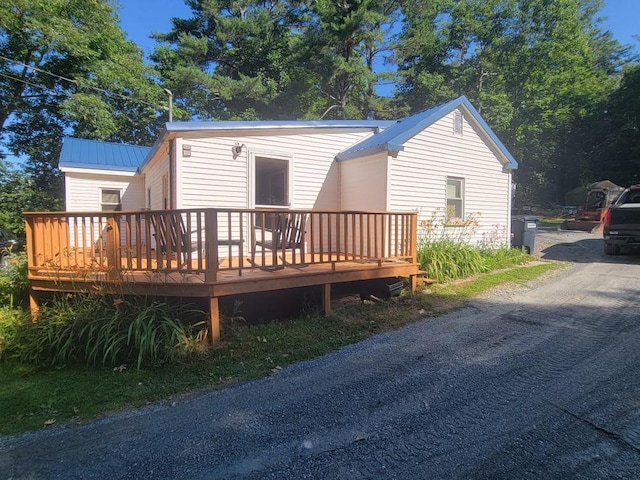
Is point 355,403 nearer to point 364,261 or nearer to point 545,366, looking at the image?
point 545,366

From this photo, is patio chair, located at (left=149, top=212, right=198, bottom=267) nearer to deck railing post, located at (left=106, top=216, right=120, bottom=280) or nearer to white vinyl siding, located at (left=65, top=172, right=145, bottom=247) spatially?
deck railing post, located at (left=106, top=216, right=120, bottom=280)

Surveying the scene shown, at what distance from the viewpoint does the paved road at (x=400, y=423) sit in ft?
7.36

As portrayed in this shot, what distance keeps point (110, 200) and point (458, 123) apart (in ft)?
38.4

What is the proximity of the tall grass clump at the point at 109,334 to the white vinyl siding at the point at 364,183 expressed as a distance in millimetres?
4777

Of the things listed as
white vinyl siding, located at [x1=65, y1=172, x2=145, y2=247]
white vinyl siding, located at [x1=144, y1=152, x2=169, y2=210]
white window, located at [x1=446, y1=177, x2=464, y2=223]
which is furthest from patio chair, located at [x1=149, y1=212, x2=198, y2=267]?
white vinyl siding, located at [x1=65, y1=172, x2=145, y2=247]

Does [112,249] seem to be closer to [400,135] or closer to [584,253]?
[400,135]

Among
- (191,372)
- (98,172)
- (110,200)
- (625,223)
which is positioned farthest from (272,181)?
(625,223)

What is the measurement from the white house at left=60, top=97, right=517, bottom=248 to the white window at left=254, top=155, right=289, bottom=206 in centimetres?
3

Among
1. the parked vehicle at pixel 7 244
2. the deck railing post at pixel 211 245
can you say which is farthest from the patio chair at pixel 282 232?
the parked vehicle at pixel 7 244

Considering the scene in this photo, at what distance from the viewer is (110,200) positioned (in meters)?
→ 12.9

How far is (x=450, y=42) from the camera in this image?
25906 millimetres

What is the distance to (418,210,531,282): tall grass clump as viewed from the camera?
24.4 ft

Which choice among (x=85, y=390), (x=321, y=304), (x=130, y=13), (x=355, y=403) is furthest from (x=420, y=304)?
(x=130, y=13)

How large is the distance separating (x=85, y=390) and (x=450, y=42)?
2968 cm
